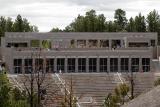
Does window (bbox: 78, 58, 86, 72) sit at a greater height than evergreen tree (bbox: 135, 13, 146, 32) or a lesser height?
lesser

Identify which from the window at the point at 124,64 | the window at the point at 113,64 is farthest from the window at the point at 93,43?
the window at the point at 124,64

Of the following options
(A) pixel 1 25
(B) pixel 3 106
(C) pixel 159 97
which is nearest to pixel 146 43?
(A) pixel 1 25

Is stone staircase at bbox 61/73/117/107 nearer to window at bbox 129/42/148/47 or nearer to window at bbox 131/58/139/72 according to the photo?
window at bbox 131/58/139/72

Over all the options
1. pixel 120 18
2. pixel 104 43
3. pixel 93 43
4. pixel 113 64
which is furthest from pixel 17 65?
pixel 120 18

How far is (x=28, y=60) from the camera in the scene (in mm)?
59344

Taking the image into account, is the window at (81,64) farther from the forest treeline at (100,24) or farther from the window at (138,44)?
the forest treeline at (100,24)

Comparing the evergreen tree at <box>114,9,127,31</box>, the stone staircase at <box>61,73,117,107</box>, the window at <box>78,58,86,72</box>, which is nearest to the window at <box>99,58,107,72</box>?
the window at <box>78,58,86,72</box>

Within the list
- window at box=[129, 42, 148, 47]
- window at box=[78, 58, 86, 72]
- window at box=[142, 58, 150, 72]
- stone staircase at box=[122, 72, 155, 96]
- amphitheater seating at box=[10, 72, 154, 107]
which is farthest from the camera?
window at box=[129, 42, 148, 47]

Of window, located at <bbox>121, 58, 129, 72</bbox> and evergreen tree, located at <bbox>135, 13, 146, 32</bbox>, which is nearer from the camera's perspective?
window, located at <bbox>121, 58, 129, 72</bbox>

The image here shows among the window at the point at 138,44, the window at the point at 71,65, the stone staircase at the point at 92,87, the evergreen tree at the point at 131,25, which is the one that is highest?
the evergreen tree at the point at 131,25

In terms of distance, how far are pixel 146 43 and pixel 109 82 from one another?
2612 centimetres

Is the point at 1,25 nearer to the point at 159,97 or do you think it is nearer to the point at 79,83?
the point at 79,83

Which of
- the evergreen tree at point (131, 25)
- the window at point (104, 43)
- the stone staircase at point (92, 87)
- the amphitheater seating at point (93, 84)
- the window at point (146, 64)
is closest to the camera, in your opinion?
the stone staircase at point (92, 87)

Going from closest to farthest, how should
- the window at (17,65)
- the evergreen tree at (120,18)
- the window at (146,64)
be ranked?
the window at (17,65), the window at (146,64), the evergreen tree at (120,18)
